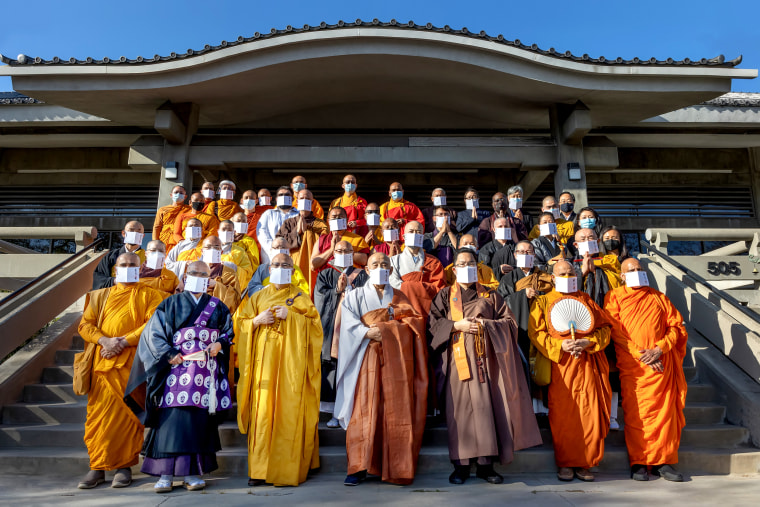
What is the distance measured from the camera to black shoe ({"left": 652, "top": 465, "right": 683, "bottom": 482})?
434 cm

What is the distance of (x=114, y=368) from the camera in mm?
4438

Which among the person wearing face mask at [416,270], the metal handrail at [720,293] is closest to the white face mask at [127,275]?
the person wearing face mask at [416,270]

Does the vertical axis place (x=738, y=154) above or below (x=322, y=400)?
above

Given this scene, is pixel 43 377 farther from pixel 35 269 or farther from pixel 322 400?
pixel 322 400

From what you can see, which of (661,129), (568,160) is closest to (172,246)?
(568,160)

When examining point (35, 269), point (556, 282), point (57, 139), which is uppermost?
point (57, 139)

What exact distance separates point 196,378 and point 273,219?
11.0 feet

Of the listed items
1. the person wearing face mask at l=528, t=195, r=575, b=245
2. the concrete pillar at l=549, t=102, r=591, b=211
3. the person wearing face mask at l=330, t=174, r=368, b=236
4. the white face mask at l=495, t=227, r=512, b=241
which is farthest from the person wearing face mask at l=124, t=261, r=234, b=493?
the concrete pillar at l=549, t=102, r=591, b=211

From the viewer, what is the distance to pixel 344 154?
9.09m

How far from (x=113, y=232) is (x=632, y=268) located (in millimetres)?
9785

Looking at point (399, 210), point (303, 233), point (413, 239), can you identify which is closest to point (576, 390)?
point (413, 239)

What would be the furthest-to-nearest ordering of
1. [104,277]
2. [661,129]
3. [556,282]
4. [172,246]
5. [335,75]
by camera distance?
1. [661,129]
2. [335,75]
3. [172,246]
4. [104,277]
5. [556,282]

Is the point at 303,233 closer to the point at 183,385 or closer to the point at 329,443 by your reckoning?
the point at 329,443

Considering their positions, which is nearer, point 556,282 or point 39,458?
point 39,458
